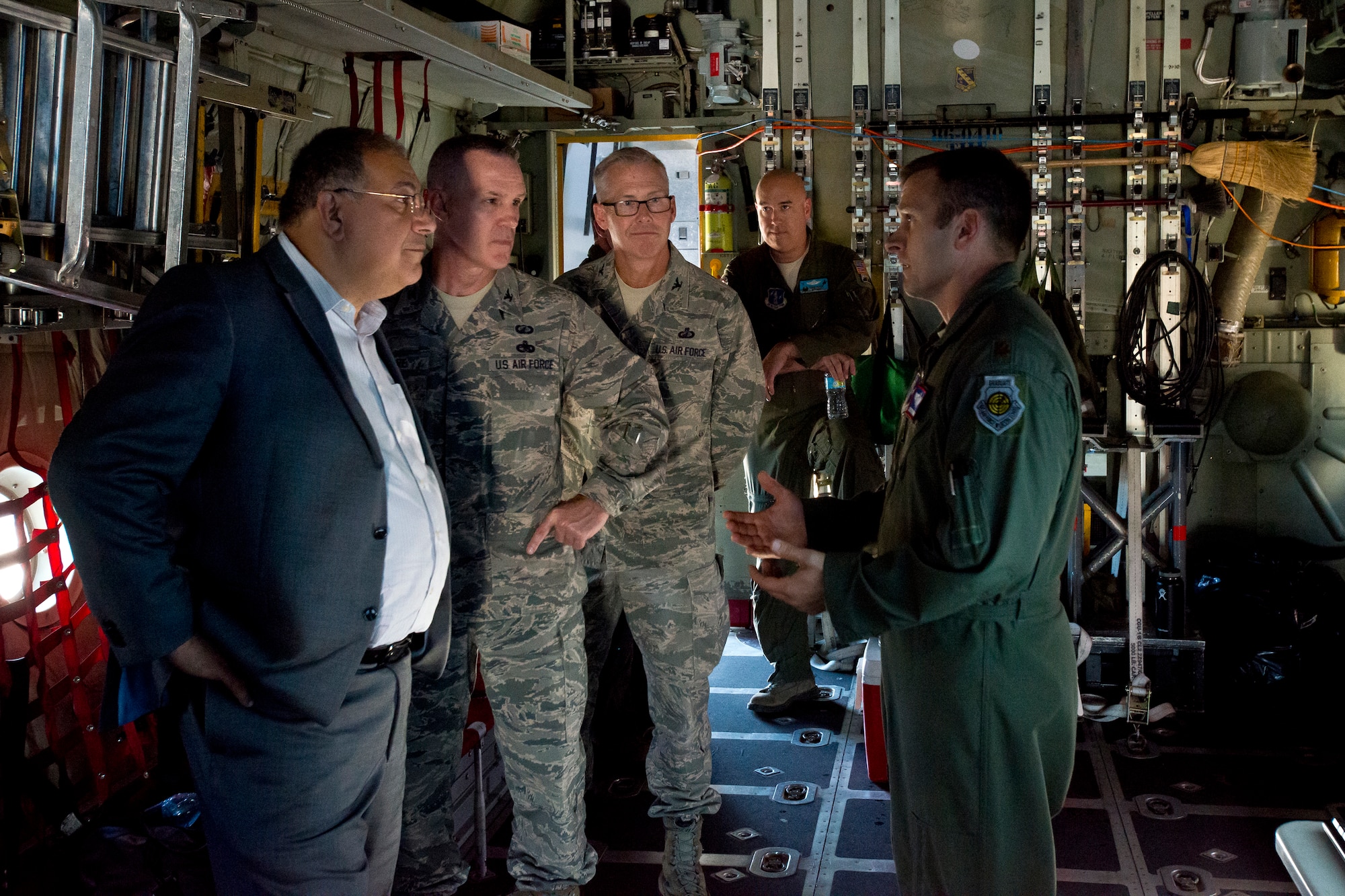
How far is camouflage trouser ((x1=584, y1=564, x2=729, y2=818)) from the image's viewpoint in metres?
3.54

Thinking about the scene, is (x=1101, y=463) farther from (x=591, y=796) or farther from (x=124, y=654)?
(x=124, y=654)

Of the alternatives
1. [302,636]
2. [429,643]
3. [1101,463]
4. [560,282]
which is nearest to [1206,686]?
[1101,463]

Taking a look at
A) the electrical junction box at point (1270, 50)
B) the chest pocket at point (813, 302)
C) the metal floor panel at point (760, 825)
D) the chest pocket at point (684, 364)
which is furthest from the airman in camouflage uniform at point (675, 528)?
the electrical junction box at point (1270, 50)

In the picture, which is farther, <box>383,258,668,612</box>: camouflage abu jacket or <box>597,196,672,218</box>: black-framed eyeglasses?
<box>597,196,672,218</box>: black-framed eyeglasses

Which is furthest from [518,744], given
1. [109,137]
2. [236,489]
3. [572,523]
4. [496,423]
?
[109,137]

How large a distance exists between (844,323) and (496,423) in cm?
213

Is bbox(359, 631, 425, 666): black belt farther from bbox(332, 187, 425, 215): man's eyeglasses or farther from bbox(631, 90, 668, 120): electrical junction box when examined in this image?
bbox(631, 90, 668, 120): electrical junction box

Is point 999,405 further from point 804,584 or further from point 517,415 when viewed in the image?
point 517,415

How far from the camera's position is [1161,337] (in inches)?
199

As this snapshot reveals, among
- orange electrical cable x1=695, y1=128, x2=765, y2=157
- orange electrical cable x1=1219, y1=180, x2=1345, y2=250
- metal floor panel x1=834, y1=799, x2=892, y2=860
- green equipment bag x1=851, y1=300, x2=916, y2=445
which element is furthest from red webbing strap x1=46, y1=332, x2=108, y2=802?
orange electrical cable x1=1219, y1=180, x2=1345, y2=250

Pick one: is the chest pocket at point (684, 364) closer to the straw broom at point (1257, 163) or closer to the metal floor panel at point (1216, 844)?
the metal floor panel at point (1216, 844)

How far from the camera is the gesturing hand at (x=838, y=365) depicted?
429cm

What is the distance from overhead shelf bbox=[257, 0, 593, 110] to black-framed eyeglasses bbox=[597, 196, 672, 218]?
0.74 m

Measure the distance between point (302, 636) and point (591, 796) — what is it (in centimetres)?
247
